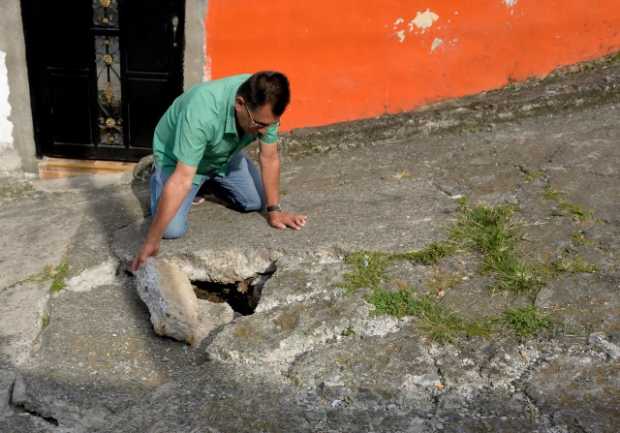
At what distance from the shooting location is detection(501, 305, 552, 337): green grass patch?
273cm

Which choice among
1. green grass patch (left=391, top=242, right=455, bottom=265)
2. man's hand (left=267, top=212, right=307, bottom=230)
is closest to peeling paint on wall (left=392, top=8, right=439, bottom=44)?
man's hand (left=267, top=212, right=307, bottom=230)

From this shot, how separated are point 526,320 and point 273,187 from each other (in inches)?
61.3

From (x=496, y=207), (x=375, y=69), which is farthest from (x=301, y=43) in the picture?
(x=496, y=207)

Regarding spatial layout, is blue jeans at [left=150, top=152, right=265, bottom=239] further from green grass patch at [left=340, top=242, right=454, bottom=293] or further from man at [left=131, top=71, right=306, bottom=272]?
green grass patch at [left=340, top=242, right=454, bottom=293]

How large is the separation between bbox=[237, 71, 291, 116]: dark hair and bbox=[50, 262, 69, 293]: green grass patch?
133cm

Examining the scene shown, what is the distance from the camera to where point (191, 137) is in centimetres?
319

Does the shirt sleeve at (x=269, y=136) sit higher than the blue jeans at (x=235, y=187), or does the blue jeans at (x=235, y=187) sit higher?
the shirt sleeve at (x=269, y=136)

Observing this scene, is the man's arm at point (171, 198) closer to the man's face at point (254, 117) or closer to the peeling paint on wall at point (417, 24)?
the man's face at point (254, 117)

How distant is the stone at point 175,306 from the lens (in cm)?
298

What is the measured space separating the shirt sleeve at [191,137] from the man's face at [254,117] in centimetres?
18

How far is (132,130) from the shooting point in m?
5.66

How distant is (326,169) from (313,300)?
1.79 metres

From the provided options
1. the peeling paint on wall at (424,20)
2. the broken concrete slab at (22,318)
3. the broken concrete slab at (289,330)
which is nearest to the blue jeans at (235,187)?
the broken concrete slab at (22,318)

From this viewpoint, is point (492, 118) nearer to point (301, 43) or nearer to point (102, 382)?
point (301, 43)
